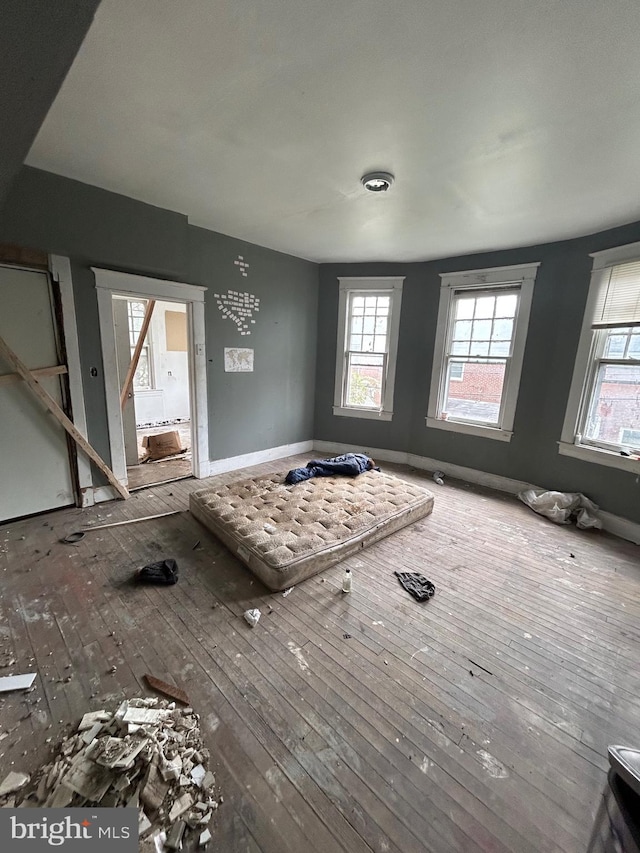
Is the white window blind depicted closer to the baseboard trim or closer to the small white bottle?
the small white bottle

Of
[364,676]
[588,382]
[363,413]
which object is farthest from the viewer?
[363,413]

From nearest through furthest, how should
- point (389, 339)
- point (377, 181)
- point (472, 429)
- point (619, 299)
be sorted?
point (377, 181) → point (619, 299) → point (472, 429) → point (389, 339)

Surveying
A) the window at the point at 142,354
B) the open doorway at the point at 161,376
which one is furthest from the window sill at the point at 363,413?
the window at the point at 142,354

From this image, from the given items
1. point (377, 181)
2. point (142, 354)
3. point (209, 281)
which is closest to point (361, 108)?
point (377, 181)

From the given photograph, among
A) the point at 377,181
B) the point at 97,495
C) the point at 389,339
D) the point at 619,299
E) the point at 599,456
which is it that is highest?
the point at 377,181

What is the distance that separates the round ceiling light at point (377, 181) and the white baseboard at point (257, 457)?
330cm

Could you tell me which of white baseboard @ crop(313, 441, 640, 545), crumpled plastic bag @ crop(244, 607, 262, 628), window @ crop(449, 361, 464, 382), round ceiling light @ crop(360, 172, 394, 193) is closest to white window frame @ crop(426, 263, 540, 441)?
window @ crop(449, 361, 464, 382)

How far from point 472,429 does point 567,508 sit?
4.44ft

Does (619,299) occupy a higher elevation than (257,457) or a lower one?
higher

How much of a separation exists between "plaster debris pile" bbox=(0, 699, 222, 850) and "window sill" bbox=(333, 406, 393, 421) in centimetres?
418

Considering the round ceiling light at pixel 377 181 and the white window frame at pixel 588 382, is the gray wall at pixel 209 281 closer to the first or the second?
the round ceiling light at pixel 377 181

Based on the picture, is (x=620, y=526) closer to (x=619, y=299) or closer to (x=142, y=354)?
(x=619, y=299)

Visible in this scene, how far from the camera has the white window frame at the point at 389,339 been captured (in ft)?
15.7

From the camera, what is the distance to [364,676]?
1.68 m
